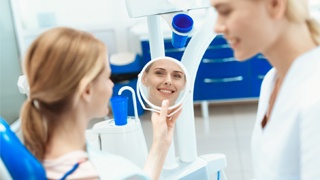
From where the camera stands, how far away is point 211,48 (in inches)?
123

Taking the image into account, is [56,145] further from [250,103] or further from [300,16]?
[250,103]

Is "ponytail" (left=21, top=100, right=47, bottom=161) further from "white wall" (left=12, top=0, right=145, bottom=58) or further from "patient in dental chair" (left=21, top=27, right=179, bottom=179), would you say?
"white wall" (left=12, top=0, right=145, bottom=58)

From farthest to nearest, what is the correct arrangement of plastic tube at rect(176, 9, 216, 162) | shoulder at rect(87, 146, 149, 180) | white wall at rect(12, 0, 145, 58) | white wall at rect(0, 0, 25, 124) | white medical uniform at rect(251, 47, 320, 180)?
white wall at rect(12, 0, 145, 58), white wall at rect(0, 0, 25, 124), plastic tube at rect(176, 9, 216, 162), shoulder at rect(87, 146, 149, 180), white medical uniform at rect(251, 47, 320, 180)

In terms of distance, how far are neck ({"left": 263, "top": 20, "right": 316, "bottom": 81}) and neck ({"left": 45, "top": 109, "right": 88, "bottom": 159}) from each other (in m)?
0.46

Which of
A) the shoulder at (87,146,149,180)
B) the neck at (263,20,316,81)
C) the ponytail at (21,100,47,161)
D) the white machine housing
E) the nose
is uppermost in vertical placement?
the nose

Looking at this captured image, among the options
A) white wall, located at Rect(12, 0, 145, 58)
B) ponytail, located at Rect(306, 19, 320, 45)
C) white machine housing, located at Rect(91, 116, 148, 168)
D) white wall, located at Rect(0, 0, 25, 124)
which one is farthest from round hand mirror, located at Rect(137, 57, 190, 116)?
white wall, located at Rect(12, 0, 145, 58)

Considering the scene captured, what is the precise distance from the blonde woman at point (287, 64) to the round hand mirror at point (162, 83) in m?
0.35

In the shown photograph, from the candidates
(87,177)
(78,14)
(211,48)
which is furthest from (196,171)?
(78,14)

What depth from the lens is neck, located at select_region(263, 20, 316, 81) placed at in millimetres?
825

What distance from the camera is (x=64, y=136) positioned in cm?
86

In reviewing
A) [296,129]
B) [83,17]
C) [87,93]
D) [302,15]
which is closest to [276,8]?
[302,15]

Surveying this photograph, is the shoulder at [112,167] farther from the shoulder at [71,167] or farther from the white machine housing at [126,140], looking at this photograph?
the white machine housing at [126,140]

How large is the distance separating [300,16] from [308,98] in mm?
180

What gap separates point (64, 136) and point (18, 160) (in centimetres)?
11
